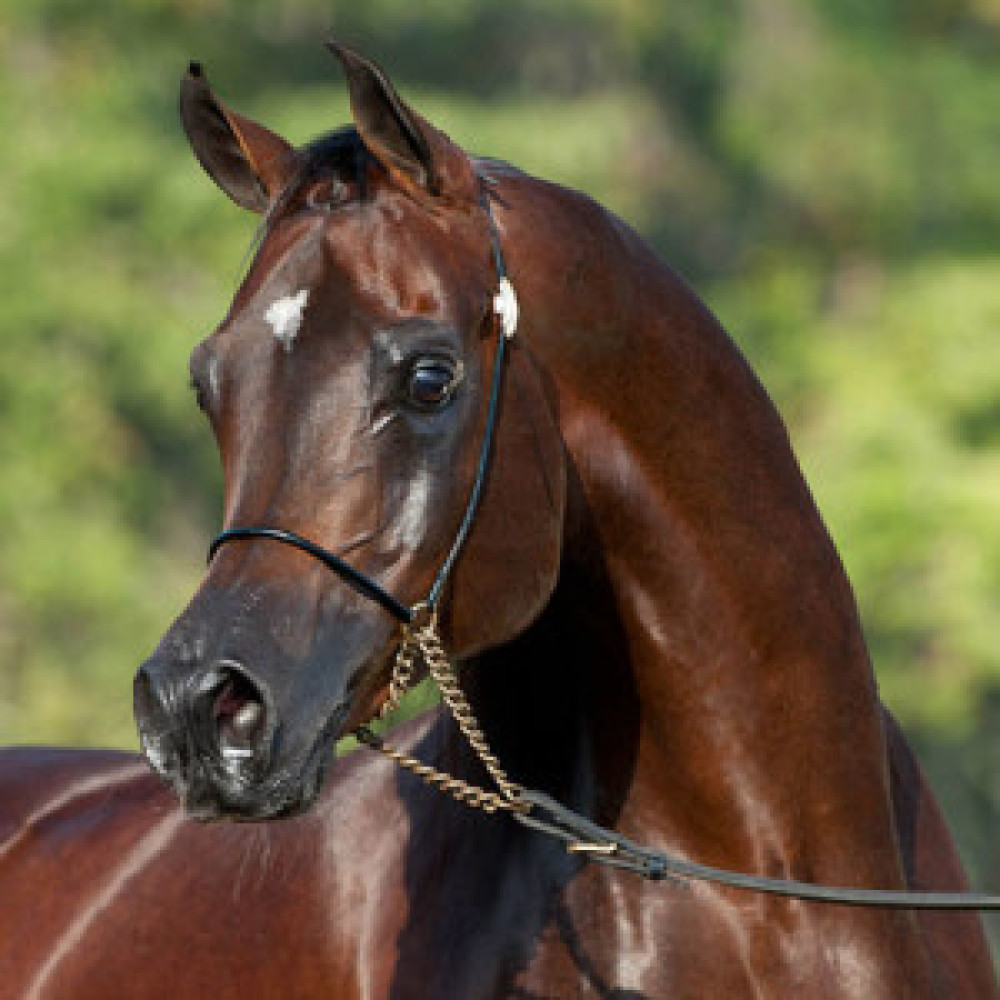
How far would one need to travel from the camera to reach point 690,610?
3641 mm

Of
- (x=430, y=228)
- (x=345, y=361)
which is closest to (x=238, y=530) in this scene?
(x=345, y=361)

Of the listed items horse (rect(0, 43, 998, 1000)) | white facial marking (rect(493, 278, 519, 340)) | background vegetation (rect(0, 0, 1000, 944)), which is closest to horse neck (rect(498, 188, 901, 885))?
horse (rect(0, 43, 998, 1000))

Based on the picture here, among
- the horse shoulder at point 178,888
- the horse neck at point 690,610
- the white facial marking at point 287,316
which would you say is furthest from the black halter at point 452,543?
Result: the horse shoulder at point 178,888

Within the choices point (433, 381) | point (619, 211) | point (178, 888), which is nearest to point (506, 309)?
point (433, 381)

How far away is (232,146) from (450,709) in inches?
38.7

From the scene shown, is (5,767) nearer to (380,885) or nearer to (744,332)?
(380,885)

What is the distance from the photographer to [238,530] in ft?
10.7

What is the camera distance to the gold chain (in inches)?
133

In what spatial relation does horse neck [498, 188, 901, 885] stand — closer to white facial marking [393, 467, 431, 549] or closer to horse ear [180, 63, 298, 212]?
white facial marking [393, 467, 431, 549]

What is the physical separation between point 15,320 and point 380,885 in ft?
48.0

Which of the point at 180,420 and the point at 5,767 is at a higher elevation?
the point at 180,420

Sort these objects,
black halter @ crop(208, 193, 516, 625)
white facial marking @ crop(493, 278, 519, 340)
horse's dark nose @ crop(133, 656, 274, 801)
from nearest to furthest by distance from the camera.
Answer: horse's dark nose @ crop(133, 656, 274, 801) → black halter @ crop(208, 193, 516, 625) → white facial marking @ crop(493, 278, 519, 340)

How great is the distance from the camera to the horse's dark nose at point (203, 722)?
123 inches

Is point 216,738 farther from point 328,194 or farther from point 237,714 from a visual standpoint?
point 328,194
